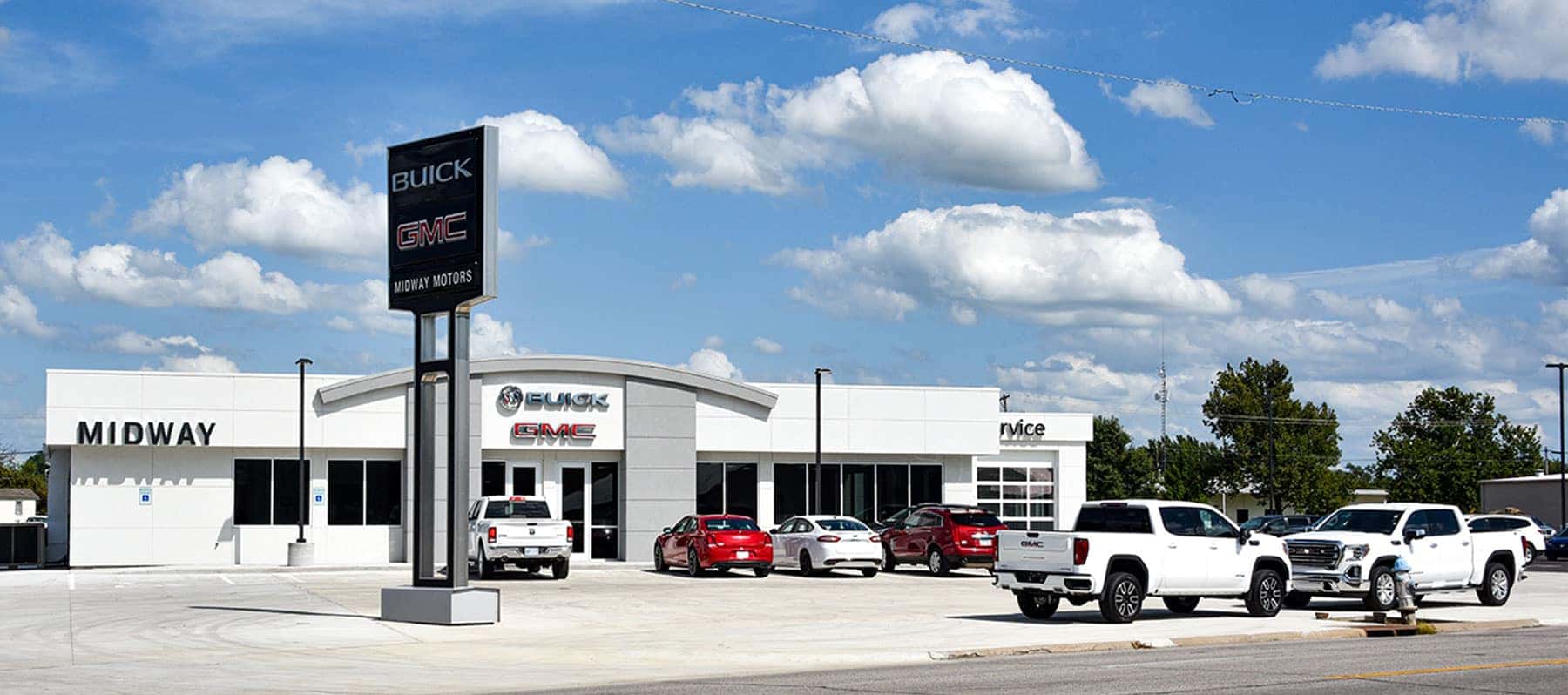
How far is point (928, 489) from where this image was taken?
49031mm

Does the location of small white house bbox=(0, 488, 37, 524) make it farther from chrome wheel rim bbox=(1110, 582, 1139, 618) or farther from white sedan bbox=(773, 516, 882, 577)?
chrome wheel rim bbox=(1110, 582, 1139, 618)

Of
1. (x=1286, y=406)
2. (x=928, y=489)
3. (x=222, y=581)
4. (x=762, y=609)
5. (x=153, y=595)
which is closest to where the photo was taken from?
(x=762, y=609)

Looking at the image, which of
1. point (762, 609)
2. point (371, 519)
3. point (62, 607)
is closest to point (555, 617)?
point (762, 609)

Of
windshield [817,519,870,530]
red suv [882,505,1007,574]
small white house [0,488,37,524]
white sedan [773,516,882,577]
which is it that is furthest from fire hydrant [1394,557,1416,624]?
small white house [0,488,37,524]

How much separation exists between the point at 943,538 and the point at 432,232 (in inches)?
653

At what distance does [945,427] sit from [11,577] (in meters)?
25.4

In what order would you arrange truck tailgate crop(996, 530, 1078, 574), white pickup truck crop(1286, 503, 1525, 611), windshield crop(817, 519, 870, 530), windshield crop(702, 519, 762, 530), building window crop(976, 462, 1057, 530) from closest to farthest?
1. truck tailgate crop(996, 530, 1078, 574)
2. white pickup truck crop(1286, 503, 1525, 611)
3. windshield crop(702, 519, 762, 530)
4. windshield crop(817, 519, 870, 530)
5. building window crop(976, 462, 1057, 530)

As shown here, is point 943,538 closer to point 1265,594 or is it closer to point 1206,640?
point 1265,594

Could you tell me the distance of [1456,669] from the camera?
637 inches

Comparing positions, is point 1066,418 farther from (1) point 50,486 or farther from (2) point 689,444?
(1) point 50,486

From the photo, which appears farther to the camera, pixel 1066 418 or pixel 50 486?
pixel 1066 418

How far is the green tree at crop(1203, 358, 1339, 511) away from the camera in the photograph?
100688 millimetres

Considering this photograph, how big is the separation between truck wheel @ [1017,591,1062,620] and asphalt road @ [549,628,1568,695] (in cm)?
383

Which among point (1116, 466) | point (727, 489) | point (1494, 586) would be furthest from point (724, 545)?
point (1116, 466)
